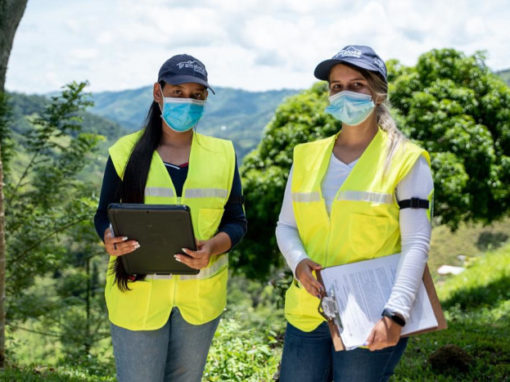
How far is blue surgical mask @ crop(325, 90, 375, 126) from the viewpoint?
2.12 metres

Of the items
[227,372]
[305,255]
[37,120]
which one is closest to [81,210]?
[37,120]

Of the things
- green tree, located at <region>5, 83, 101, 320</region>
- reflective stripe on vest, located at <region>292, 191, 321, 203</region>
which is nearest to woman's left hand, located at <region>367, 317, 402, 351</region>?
reflective stripe on vest, located at <region>292, 191, 321, 203</region>

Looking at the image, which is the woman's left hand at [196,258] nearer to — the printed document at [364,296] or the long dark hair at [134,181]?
the long dark hair at [134,181]

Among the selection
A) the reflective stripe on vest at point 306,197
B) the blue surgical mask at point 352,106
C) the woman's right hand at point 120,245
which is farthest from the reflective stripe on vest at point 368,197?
the woman's right hand at point 120,245

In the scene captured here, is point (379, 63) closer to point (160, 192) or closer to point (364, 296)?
point (364, 296)

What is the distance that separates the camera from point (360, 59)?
2035 millimetres

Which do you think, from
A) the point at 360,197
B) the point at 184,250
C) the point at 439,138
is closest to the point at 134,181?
the point at 184,250

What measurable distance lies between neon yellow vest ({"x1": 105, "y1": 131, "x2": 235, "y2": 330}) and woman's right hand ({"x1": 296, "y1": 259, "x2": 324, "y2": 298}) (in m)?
0.52

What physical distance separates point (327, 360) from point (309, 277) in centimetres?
39

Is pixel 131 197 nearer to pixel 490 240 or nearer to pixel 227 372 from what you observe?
pixel 227 372

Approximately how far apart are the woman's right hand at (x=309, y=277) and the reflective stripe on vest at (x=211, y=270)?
19.7 inches

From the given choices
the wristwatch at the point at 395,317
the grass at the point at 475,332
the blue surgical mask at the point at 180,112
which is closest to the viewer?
the wristwatch at the point at 395,317

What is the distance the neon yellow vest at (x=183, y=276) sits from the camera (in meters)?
2.32

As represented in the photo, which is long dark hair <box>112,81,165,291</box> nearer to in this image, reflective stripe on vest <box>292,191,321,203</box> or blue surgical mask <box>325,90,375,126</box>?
reflective stripe on vest <box>292,191,321,203</box>
